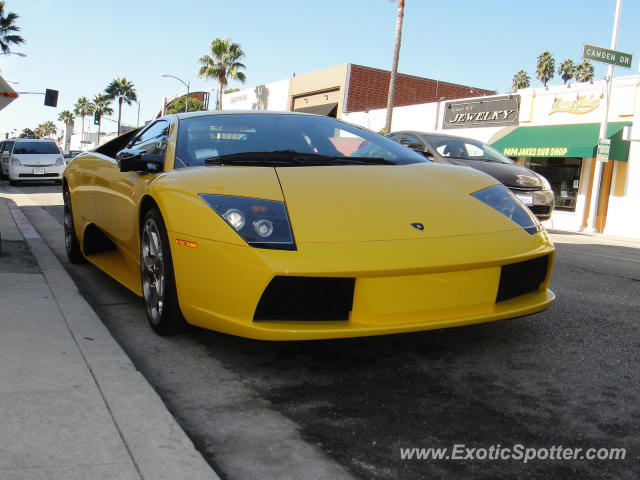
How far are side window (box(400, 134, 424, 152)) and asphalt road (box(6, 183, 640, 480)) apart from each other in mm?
5713

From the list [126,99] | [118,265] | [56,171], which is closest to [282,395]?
[118,265]

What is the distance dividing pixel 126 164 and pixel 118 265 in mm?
1057

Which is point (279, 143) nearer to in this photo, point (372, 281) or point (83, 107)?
point (372, 281)

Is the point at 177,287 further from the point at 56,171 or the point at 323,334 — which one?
the point at 56,171

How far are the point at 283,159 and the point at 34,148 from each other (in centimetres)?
1731

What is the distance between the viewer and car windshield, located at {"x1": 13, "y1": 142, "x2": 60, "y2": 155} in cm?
1825

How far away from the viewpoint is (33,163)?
17781mm

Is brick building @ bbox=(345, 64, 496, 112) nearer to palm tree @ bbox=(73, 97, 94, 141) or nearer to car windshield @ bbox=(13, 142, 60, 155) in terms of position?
car windshield @ bbox=(13, 142, 60, 155)

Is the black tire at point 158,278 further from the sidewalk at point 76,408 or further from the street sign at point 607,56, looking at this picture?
the street sign at point 607,56

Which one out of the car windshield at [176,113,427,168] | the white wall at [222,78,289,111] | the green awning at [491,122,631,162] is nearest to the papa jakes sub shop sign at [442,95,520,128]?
the green awning at [491,122,631,162]

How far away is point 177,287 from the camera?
296 cm

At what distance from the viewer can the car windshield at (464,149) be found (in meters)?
9.24

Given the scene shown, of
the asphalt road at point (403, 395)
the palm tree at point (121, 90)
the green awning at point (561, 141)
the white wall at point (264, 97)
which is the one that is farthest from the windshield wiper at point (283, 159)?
the palm tree at point (121, 90)

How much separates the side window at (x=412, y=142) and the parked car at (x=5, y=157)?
13.3 meters
